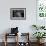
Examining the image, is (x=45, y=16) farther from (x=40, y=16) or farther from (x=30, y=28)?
(x=30, y=28)

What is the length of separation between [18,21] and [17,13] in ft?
1.16

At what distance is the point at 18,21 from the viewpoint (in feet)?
22.2

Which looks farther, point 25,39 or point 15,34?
point 25,39

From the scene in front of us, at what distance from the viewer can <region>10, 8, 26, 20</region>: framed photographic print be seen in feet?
22.0

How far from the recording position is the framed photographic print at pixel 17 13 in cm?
671

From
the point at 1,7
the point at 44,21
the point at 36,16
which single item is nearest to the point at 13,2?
the point at 1,7

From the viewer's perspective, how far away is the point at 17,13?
6750mm

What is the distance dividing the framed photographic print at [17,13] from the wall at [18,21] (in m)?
0.13

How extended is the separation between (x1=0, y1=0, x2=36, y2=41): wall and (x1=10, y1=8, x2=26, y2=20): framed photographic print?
0.13 m

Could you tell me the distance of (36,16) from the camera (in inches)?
266

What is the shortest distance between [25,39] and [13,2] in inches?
67.9

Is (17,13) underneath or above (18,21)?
above

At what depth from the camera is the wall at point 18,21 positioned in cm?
669

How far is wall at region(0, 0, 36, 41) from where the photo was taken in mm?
Result: 6691
